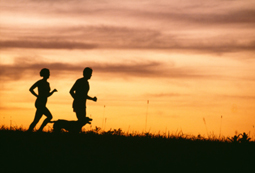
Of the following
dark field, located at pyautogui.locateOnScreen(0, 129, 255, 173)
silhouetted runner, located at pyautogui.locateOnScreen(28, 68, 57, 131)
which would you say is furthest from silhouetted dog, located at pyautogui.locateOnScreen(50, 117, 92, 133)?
silhouetted runner, located at pyautogui.locateOnScreen(28, 68, 57, 131)

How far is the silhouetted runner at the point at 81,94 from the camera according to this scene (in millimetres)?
13141

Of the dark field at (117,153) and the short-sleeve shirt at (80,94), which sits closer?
the dark field at (117,153)

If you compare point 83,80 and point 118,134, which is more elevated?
point 83,80

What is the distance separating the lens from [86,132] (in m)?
13.8

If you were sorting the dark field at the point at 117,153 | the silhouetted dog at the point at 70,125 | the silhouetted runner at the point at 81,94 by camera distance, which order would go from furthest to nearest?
1. the silhouetted runner at the point at 81,94
2. the silhouetted dog at the point at 70,125
3. the dark field at the point at 117,153

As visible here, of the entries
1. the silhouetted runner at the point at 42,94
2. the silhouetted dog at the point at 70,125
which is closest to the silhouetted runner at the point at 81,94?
the silhouetted dog at the point at 70,125

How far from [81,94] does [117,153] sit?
122 inches

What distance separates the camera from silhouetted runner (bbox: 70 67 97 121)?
13141 mm

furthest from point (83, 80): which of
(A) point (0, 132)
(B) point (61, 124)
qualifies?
(A) point (0, 132)

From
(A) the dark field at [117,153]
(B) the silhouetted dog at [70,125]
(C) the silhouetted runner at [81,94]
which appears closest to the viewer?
(A) the dark field at [117,153]

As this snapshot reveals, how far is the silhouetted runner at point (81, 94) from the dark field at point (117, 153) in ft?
2.53

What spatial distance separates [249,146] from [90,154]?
4.60 meters

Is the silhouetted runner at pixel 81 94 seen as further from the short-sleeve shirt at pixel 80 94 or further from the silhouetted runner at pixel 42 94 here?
the silhouetted runner at pixel 42 94

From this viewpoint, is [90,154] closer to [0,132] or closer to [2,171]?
[2,171]
